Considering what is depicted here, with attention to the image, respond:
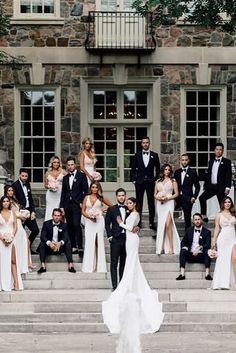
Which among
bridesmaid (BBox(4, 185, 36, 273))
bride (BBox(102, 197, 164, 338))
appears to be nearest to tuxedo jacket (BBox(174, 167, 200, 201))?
bride (BBox(102, 197, 164, 338))

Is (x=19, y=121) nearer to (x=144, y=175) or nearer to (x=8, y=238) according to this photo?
(x=144, y=175)

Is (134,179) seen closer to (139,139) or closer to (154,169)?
(154,169)

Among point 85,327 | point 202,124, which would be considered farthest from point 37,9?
point 85,327

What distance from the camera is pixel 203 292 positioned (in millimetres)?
19391

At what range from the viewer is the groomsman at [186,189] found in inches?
865

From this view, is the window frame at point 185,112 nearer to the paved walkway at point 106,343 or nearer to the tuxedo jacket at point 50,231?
the tuxedo jacket at point 50,231

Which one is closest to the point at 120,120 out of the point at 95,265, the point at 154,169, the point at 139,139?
the point at 139,139

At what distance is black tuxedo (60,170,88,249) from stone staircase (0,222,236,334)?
0.43 meters

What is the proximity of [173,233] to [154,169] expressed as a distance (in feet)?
6.01

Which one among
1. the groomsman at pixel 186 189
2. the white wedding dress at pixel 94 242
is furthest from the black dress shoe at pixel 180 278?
the groomsman at pixel 186 189

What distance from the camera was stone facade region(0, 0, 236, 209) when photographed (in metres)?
27.5

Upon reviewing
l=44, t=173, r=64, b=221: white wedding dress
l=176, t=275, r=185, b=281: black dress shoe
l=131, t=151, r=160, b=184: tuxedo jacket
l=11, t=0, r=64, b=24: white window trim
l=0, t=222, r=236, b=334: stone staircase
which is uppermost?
l=11, t=0, r=64, b=24: white window trim

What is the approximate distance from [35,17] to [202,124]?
5095 mm

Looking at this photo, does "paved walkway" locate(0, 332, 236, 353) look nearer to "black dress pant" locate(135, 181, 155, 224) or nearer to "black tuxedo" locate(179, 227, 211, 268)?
"black tuxedo" locate(179, 227, 211, 268)
